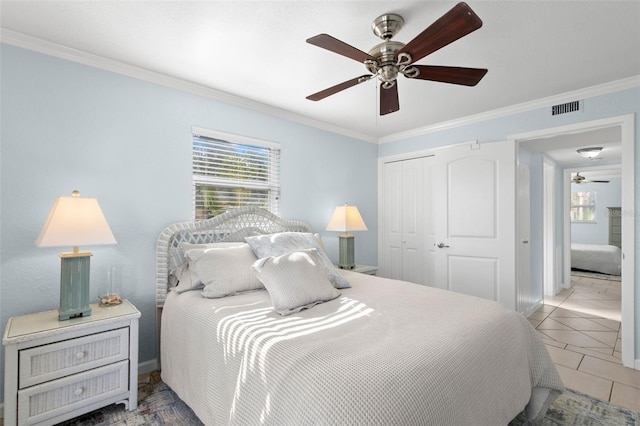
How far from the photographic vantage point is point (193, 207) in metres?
2.88

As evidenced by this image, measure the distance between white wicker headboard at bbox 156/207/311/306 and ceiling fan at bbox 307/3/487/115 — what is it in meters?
1.50

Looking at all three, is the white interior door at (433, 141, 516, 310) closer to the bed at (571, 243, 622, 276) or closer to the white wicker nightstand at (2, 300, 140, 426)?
the white wicker nightstand at (2, 300, 140, 426)

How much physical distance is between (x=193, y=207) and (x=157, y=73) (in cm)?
115

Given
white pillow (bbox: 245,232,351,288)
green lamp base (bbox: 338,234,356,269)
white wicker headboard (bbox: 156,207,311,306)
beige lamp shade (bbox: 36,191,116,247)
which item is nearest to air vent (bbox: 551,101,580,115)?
green lamp base (bbox: 338,234,356,269)

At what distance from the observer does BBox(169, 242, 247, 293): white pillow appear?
2354 millimetres

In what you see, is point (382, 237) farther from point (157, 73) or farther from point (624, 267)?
point (157, 73)

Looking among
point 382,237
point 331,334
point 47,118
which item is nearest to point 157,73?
point 47,118

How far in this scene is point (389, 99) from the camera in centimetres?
210

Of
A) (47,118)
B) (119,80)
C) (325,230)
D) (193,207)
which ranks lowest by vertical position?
(325,230)

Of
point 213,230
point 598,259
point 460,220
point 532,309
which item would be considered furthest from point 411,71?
point 598,259

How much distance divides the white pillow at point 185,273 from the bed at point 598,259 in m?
7.48

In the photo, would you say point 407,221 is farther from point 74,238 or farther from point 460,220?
point 74,238

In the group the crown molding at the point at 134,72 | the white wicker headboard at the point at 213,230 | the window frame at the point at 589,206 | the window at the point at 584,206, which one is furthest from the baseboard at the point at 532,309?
the window at the point at 584,206

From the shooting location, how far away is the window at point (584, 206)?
27.4 ft
